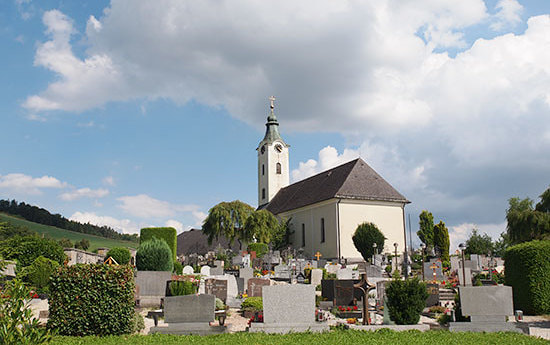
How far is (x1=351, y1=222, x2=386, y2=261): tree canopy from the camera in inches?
1281

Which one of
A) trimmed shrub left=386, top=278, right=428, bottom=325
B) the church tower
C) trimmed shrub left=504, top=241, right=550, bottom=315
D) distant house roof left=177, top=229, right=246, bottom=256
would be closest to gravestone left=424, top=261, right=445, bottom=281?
trimmed shrub left=504, top=241, right=550, bottom=315

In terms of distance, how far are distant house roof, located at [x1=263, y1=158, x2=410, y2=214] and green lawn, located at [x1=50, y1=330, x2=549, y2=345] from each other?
2639 centimetres

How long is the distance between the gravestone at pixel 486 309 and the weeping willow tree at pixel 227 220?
30594 millimetres

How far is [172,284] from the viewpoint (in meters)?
12.8

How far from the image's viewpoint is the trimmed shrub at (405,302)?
1034cm

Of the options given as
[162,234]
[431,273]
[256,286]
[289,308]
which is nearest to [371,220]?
[431,273]

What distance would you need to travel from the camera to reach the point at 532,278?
42.8 feet

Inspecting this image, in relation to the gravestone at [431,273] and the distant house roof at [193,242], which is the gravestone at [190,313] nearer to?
the gravestone at [431,273]

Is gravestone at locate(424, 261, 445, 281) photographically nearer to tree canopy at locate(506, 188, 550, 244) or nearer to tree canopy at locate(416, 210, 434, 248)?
tree canopy at locate(506, 188, 550, 244)

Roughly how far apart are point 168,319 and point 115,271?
1.47 meters

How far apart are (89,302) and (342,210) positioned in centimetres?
2772

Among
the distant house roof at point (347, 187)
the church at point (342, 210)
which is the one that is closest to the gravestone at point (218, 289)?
the church at point (342, 210)

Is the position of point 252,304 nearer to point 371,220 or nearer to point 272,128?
point 371,220

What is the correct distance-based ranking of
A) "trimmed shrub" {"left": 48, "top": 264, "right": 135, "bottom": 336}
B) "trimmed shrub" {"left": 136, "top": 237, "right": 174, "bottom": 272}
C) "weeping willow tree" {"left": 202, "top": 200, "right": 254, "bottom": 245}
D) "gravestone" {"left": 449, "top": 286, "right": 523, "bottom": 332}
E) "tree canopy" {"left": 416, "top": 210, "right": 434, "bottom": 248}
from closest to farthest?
"trimmed shrub" {"left": 48, "top": 264, "right": 135, "bottom": 336}
"gravestone" {"left": 449, "top": 286, "right": 523, "bottom": 332}
"trimmed shrub" {"left": 136, "top": 237, "right": 174, "bottom": 272}
"tree canopy" {"left": 416, "top": 210, "right": 434, "bottom": 248}
"weeping willow tree" {"left": 202, "top": 200, "right": 254, "bottom": 245}
